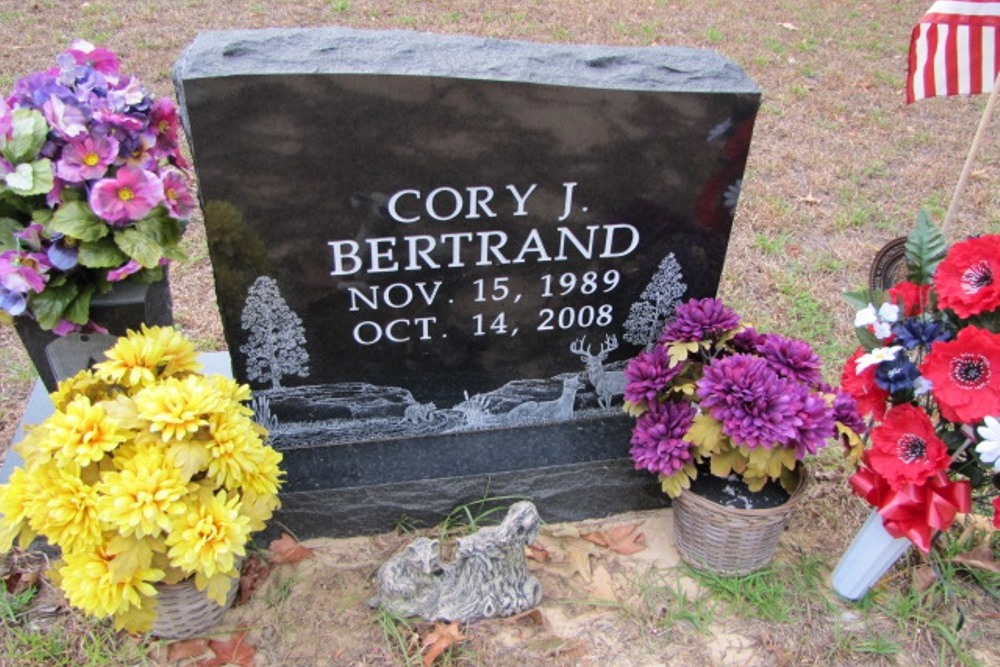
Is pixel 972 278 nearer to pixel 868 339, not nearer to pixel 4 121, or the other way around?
pixel 868 339

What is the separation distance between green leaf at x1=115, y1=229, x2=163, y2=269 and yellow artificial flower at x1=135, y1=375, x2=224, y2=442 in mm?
380

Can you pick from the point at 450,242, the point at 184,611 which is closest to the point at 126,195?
the point at 450,242

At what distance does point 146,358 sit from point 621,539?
152 cm

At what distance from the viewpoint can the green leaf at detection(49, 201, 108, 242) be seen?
6.87ft

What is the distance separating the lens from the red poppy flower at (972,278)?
1.96m

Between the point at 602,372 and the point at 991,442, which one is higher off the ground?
the point at 991,442

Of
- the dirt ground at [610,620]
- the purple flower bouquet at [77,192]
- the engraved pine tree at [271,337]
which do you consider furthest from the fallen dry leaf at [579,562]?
the purple flower bouquet at [77,192]

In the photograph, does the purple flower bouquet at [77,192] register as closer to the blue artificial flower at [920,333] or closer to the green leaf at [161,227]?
the green leaf at [161,227]

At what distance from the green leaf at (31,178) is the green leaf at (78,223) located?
2.6 inches

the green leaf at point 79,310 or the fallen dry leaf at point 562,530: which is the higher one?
the green leaf at point 79,310

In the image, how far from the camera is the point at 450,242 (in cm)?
237

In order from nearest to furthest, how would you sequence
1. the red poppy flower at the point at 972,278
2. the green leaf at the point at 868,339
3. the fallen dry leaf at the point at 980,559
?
the red poppy flower at the point at 972,278
the green leaf at the point at 868,339
the fallen dry leaf at the point at 980,559

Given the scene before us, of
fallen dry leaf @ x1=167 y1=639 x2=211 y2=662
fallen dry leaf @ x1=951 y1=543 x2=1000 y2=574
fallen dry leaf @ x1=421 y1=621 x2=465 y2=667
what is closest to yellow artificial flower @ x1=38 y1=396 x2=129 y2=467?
fallen dry leaf @ x1=167 y1=639 x2=211 y2=662

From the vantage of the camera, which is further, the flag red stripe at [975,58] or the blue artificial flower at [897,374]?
the flag red stripe at [975,58]
